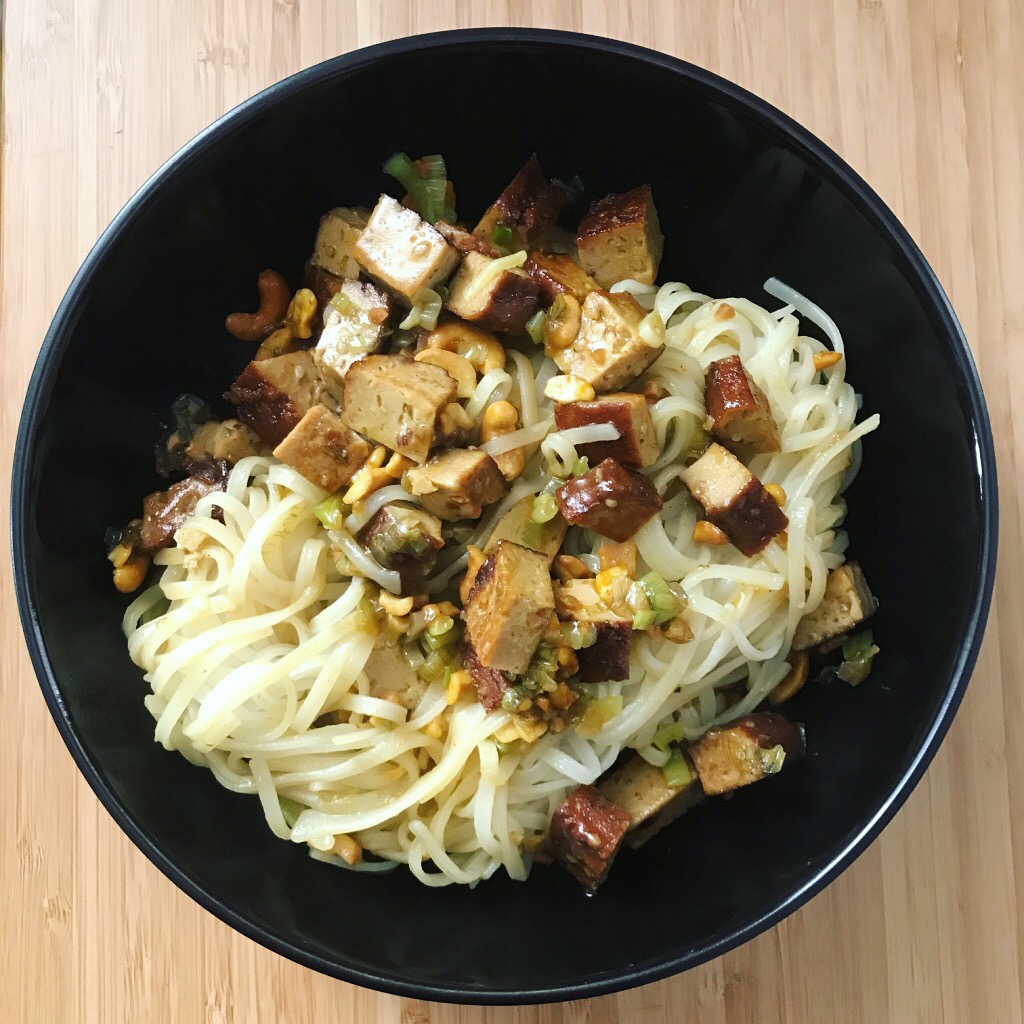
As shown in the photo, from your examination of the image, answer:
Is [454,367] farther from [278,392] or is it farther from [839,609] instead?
[839,609]

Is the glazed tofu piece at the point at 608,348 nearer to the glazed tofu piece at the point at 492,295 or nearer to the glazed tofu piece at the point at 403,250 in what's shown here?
the glazed tofu piece at the point at 492,295

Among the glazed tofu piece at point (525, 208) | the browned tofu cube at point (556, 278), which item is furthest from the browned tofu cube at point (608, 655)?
the glazed tofu piece at point (525, 208)

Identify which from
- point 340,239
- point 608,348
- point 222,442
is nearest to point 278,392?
point 222,442

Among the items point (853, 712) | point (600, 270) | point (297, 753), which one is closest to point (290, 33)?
point (600, 270)

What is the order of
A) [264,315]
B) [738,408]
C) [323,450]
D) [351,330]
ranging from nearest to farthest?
1. [738,408]
2. [323,450]
3. [351,330]
4. [264,315]

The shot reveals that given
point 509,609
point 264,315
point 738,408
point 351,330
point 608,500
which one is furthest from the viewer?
point 264,315

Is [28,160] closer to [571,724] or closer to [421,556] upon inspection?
[421,556]

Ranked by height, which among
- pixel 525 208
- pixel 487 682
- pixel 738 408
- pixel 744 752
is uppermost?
pixel 525 208
